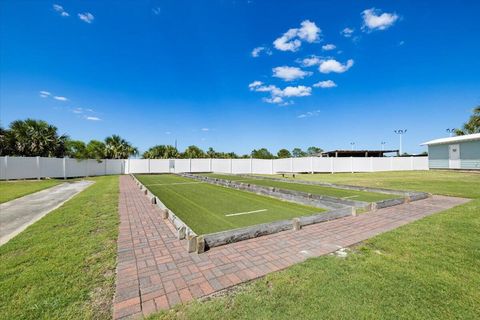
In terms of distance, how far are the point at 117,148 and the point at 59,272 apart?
29.9 meters

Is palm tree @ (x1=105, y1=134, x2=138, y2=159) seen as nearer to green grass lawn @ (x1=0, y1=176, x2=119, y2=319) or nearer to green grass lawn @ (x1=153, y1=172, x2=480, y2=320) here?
green grass lawn @ (x1=0, y1=176, x2=119, y2=319)

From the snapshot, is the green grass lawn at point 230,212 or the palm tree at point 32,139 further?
the palm tree at point 32,139

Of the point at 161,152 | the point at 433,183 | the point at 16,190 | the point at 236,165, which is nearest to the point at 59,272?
the point at 16,190

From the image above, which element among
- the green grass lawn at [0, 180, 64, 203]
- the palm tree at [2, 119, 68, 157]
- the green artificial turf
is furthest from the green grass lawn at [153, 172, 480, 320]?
the palm tree at [2, 119, 68, 157]

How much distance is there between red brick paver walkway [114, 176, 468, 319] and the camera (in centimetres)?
238

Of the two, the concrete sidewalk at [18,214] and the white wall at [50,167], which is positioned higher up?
the white wall at [50,167]

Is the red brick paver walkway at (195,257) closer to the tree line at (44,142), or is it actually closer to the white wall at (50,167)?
the white wall at (50,167)

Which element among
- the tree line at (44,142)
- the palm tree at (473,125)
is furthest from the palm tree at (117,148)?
the palm tree at (473,125)

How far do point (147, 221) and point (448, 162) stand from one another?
2787 centimetres

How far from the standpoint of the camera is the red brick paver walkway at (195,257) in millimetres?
2383

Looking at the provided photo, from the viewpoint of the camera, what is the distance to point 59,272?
2789 millimetres

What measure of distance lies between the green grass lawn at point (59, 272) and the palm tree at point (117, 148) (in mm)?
26656

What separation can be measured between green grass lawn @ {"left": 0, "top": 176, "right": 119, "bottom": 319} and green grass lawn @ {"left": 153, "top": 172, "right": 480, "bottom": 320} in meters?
0.93

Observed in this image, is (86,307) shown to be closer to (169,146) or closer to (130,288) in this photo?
(130,288)
